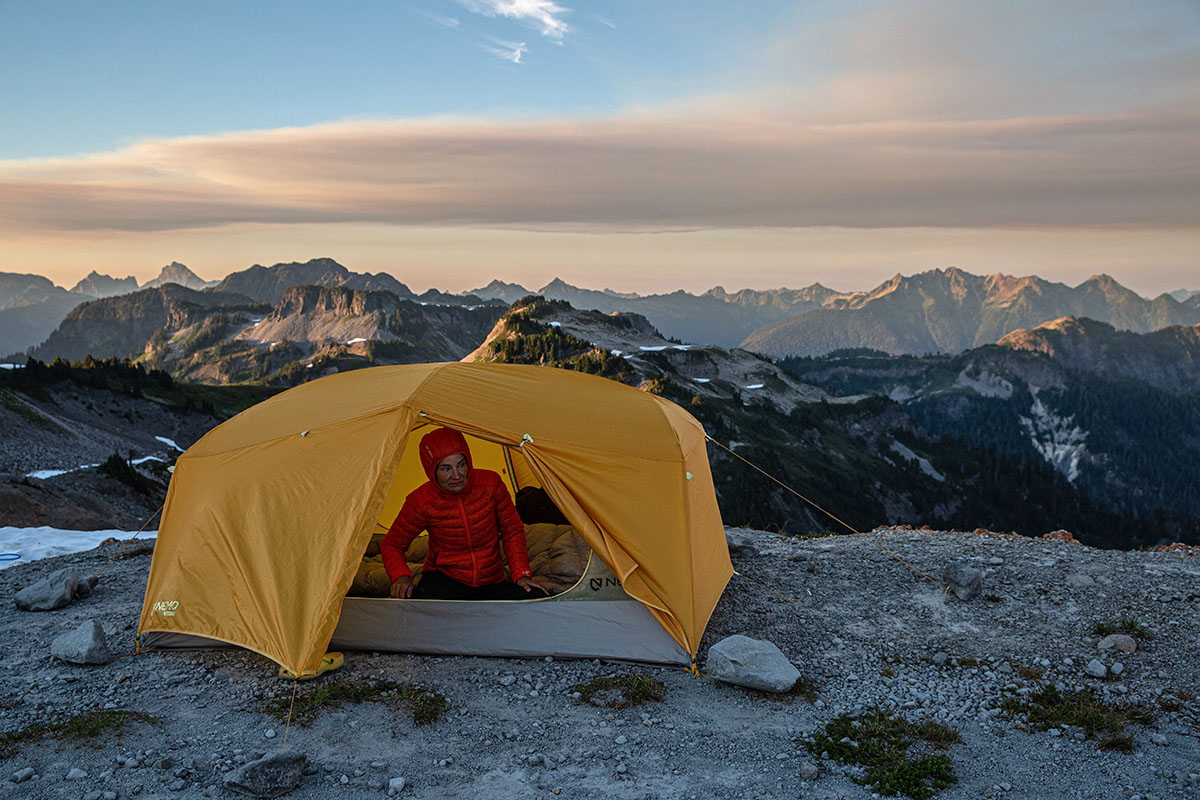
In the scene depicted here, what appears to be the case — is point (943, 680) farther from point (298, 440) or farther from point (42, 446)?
point (42, 446)

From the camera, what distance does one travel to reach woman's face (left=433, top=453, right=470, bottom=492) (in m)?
10.1

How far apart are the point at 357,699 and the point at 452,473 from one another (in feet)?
10.1

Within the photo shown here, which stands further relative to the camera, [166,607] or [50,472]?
[50,472]

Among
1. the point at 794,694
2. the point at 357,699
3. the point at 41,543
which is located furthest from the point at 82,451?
the point at 794,694

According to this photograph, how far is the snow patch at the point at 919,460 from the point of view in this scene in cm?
16850

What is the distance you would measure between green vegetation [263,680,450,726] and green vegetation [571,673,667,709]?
1.74 metres

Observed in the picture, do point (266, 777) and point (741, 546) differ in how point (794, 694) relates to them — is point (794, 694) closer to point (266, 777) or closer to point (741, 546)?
point (741, 546)

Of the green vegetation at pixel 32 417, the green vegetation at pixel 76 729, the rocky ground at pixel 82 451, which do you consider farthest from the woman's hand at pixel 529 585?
the green vegetation at pixel 32 417

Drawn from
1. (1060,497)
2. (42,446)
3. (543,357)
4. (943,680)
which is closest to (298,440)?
(943,680)

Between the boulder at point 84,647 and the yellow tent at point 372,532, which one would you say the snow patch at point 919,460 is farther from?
the boulder at point 84,647

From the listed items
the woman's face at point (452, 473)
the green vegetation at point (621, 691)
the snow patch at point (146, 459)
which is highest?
the woman's face at point (452, 473)

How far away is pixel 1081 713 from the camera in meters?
8.14

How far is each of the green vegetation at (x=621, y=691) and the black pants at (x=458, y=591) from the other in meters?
1.64

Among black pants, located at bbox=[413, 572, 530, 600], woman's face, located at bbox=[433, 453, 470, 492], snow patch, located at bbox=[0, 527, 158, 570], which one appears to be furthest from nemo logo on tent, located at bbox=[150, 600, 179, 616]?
snow patch, located at bbox=[0, 527, 158, 570]
